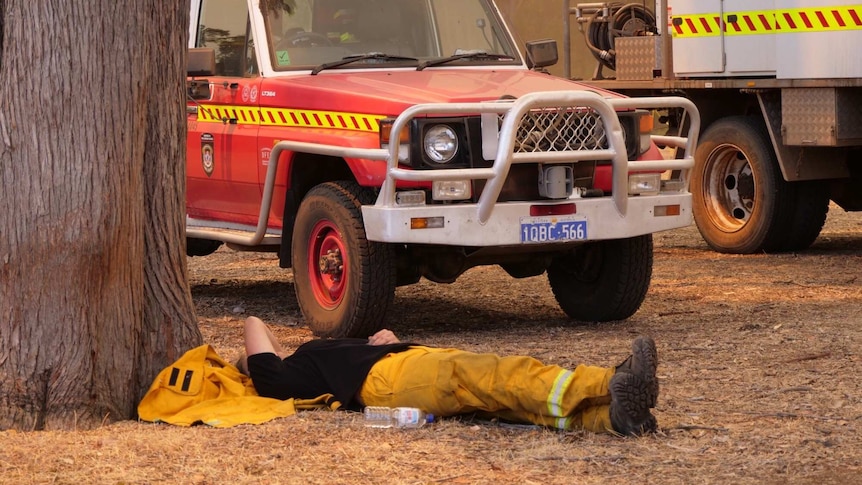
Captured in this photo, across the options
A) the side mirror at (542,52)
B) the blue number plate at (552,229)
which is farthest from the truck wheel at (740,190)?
the blue number plate at (552,229)

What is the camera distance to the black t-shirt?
5766 mm

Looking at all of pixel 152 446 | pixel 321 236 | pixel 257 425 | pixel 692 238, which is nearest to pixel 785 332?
pixel 321 236

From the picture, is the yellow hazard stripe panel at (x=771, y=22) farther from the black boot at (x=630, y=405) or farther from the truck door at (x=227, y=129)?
the black boot at (x=630, y=405)

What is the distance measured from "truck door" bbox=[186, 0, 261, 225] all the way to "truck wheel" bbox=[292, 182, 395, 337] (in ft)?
2.29

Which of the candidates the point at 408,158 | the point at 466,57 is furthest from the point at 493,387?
the point at 466,57

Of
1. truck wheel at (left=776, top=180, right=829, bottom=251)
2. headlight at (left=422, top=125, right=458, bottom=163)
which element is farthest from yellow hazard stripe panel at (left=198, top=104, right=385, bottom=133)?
truck wheel at (left=776, top=180, right=829, bottom=251)

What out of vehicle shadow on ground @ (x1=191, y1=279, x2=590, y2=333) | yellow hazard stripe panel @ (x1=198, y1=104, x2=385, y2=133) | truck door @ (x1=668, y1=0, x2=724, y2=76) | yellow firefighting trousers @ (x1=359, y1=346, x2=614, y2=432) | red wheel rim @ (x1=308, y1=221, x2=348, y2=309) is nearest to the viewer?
yellow firefighting trousers @ (x1=359, y1=346, x2=614, y2=432)

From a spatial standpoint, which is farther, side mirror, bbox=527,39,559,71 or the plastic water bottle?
side mirror, bbox=527,39,559,71

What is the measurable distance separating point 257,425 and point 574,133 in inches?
101

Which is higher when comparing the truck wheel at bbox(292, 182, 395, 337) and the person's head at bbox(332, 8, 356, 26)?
the person's head at bbox(332, 8, 356, 26)

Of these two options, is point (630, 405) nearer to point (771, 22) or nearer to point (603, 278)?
point (603, 278)

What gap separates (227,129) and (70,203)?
2.86m

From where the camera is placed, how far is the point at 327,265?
766cm

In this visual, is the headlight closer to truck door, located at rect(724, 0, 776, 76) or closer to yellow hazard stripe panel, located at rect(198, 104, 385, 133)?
yellow hazard stripe panel, located at rect(198, 104, 385, 133)
